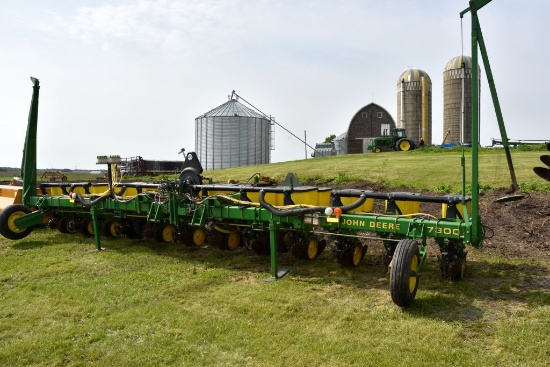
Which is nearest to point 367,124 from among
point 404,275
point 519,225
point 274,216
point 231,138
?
point 231,138

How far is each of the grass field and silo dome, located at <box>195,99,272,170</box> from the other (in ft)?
92.7

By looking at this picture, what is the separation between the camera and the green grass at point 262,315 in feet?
14.1

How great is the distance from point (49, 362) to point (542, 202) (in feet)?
29.4

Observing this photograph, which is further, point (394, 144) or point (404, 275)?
point (394, 144)

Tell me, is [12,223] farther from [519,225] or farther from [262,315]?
[519,225]

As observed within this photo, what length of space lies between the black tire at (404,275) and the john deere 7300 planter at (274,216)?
10mm

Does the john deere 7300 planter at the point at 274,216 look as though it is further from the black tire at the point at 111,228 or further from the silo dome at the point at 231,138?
the silo dome at the point at 231,138

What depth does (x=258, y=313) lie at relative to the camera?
17.4ft

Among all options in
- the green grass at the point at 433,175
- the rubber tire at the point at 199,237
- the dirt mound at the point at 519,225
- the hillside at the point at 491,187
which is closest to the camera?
the dirt mound at the point at 519,225

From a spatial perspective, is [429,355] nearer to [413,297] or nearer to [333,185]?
A: [413,297]

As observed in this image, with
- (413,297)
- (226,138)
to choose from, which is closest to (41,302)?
(413,297)

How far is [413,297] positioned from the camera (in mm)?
5246

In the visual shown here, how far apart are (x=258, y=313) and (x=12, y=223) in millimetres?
6498

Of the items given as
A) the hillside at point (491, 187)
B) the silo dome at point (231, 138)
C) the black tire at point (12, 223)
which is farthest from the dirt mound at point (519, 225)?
the silo dome at point (231, 138)
